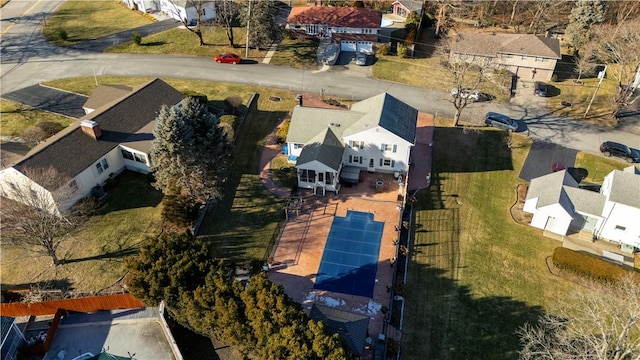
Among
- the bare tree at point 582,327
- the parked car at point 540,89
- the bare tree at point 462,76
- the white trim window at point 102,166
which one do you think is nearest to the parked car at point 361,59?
the bare tree at point 462,76

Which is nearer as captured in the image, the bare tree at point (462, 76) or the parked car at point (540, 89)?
the bare tree at point (462, 76)

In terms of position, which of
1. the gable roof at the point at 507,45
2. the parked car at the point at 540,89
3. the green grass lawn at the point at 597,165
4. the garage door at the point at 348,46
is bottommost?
the green grass lawn at the point at 597,165

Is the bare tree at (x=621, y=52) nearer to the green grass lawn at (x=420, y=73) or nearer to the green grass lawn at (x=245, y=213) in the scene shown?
the green grass lawn at (x=420, y=73)

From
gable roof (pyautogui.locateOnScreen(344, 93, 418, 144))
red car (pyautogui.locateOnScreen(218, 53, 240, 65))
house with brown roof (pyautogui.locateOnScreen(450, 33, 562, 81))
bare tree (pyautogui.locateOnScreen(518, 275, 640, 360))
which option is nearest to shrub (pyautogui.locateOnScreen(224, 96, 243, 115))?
red car (pyautogui.locateOnScreen(218, 53, 240, 65))

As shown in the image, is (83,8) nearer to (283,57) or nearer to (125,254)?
(283,57)

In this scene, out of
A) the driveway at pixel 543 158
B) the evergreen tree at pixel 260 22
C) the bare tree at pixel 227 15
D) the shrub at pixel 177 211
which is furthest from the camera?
the bare tree at pixel 227 15

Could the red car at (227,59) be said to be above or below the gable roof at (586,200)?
above

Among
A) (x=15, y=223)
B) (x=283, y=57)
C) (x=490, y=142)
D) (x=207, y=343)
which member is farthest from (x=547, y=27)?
(x=15, y=223)
